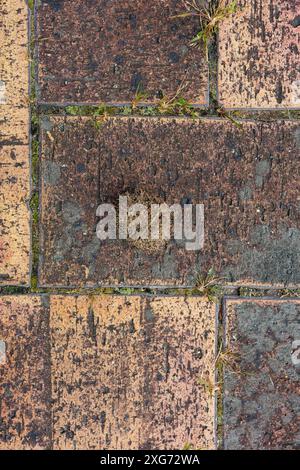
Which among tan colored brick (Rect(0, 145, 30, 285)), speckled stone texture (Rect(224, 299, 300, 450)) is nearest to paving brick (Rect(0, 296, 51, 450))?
tan colored brick (Rect(0, 145, 30, 285))

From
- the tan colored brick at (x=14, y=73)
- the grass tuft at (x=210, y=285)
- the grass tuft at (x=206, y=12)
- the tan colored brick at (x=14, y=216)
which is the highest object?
the grass tuft at (x=206, y=12)

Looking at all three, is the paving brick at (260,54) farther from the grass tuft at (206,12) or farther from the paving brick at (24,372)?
the paving brick at (24,372)

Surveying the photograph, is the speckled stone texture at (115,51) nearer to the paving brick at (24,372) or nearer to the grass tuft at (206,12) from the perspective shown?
the grass tuft at (206,12)

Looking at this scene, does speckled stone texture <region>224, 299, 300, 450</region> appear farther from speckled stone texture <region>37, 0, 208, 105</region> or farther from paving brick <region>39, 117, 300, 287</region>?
speckled stone texture <region>37, 0, 208, 105</region>

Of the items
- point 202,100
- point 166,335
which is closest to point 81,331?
point 166,335

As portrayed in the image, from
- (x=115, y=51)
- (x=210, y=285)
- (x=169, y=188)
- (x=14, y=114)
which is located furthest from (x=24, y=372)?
(x=115, y=51)

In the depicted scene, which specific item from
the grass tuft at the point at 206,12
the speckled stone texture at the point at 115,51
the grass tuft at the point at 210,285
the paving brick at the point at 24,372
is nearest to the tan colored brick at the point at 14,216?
the paving brick at the point at 24,372

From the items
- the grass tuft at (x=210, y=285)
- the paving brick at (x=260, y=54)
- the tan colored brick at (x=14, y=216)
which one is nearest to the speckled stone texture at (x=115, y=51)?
the paving brick at (x=260, y=54)

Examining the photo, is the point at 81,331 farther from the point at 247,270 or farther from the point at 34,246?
the point at 247,270

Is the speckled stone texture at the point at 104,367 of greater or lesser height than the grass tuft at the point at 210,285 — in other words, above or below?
below
